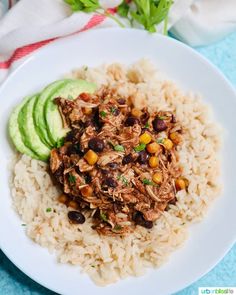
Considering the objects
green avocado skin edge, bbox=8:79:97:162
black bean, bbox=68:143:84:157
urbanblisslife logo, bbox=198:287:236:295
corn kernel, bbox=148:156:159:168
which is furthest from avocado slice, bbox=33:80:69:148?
urbanblisslife logo, bbox=198:287:236:295

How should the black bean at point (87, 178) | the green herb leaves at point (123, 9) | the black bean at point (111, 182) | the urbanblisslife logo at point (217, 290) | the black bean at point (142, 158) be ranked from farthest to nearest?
the green herb leaves at point (123, 9), the urbanblisslife logo at point (217, 290), the black bean at point (142, 158), the black bean at point (87, 178), the black bean at point (111, 182)

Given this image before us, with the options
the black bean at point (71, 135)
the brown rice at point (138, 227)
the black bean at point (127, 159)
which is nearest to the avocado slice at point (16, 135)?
the brown rice at point (138, 227)

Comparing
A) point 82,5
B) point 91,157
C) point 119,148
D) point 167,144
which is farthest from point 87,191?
point 82,5

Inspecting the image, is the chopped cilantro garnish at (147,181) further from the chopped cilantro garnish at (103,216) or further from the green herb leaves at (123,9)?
the green herb leaves at (123,9)

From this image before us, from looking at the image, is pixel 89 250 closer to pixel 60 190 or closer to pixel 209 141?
pixel 60 190

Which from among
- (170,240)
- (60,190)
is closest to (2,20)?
(60,190)

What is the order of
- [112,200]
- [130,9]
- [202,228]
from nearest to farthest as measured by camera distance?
[112,200] → [202,228] → [130,9]

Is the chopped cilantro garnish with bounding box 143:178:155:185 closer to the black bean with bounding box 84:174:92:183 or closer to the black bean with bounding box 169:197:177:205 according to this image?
the black bean with bounding box 169:197:177:205
